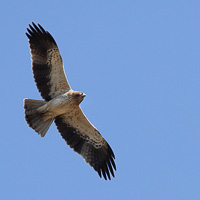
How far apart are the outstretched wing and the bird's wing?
102cm

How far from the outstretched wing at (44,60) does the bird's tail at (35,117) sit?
0.38 m

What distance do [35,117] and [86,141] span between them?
1.81 meters

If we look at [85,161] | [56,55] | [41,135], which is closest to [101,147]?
[85,161]

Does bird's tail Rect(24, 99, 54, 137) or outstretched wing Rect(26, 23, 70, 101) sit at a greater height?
outstretched wing Rect(26, 23, 70, 101)

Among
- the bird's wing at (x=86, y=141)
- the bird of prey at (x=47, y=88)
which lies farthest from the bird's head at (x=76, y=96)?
the bird's wing at (x=86, y=141)

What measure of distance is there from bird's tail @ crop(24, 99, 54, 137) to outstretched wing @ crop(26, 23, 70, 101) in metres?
0.38

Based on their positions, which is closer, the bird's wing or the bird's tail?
the bird's tail

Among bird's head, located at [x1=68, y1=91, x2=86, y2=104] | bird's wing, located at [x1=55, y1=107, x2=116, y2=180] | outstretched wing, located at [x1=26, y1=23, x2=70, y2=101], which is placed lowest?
bird's wing, located at [x1=55, y1=107, x2=116, y2=180]

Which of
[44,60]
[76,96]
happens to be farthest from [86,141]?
[44,60]

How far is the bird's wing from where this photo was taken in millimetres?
13453

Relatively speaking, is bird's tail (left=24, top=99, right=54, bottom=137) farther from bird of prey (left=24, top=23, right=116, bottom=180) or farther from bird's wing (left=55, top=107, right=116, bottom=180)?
bird's wing (left=55, top=107, right=116, bottom=180)

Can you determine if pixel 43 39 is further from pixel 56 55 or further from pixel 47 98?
pixel 47 98

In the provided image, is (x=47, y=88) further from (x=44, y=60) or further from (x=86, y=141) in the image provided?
(x=86, y=141)

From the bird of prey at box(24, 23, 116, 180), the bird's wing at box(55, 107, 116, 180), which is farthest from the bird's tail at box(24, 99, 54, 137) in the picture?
the bird's wing at box(55, 107, 116, 180)
